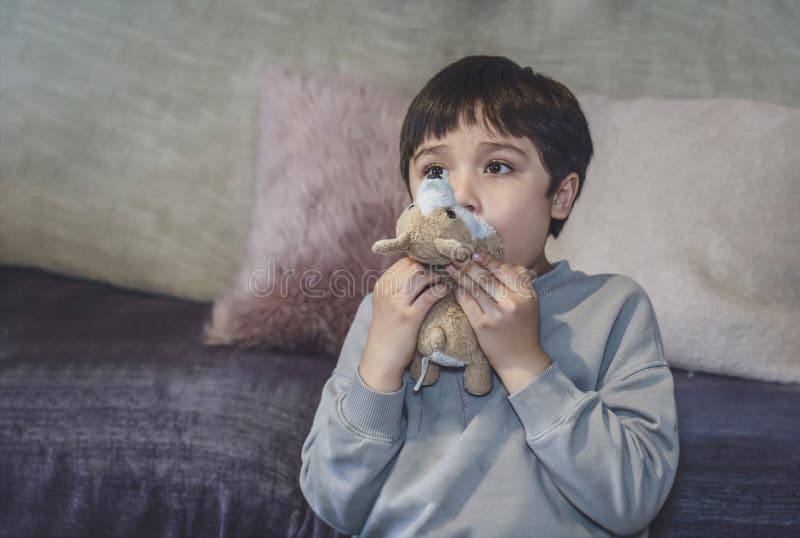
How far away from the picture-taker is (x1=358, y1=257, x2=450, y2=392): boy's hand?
802 millimetres

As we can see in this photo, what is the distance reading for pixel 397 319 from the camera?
0.81 m

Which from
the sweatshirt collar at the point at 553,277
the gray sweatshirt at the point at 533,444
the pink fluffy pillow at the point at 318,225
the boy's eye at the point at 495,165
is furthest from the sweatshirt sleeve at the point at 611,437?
the pink fluffy pillow at the point at 318,225

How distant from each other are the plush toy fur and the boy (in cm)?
1

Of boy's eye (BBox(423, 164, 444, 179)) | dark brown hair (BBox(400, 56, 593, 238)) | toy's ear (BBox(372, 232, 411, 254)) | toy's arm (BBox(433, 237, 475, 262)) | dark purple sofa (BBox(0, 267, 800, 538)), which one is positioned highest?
dark brown hair (BBox(400, 56, 593, 238))

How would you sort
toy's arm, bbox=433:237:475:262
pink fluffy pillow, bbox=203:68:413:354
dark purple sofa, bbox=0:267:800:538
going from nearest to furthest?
toy's arm, bbox=433:237:475:262
dark purple sofa, bbox=0:267:800:538
pink fluffy pillow, bbox=203:68:413:354

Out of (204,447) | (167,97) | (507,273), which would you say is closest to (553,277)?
(507,273)

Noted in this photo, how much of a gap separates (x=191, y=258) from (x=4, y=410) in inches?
19.8

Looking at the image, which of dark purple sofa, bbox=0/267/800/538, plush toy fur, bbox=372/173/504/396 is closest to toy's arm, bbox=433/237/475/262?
plush toy fur, bbox=372/173/504/396

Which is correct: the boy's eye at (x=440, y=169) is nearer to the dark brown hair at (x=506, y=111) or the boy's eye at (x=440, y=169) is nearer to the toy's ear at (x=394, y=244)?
the dark brown hair at (x=506, y=111)

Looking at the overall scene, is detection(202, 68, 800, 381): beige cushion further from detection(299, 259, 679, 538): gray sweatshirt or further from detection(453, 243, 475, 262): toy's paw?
detection(453, 243, 475, 262): toy's paw

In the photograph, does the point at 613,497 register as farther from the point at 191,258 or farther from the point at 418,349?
the point at 191,258

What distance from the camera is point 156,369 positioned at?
45.2 inches

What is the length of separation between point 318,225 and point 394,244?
554mm

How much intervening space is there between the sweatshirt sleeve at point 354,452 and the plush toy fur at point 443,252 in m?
0.06
